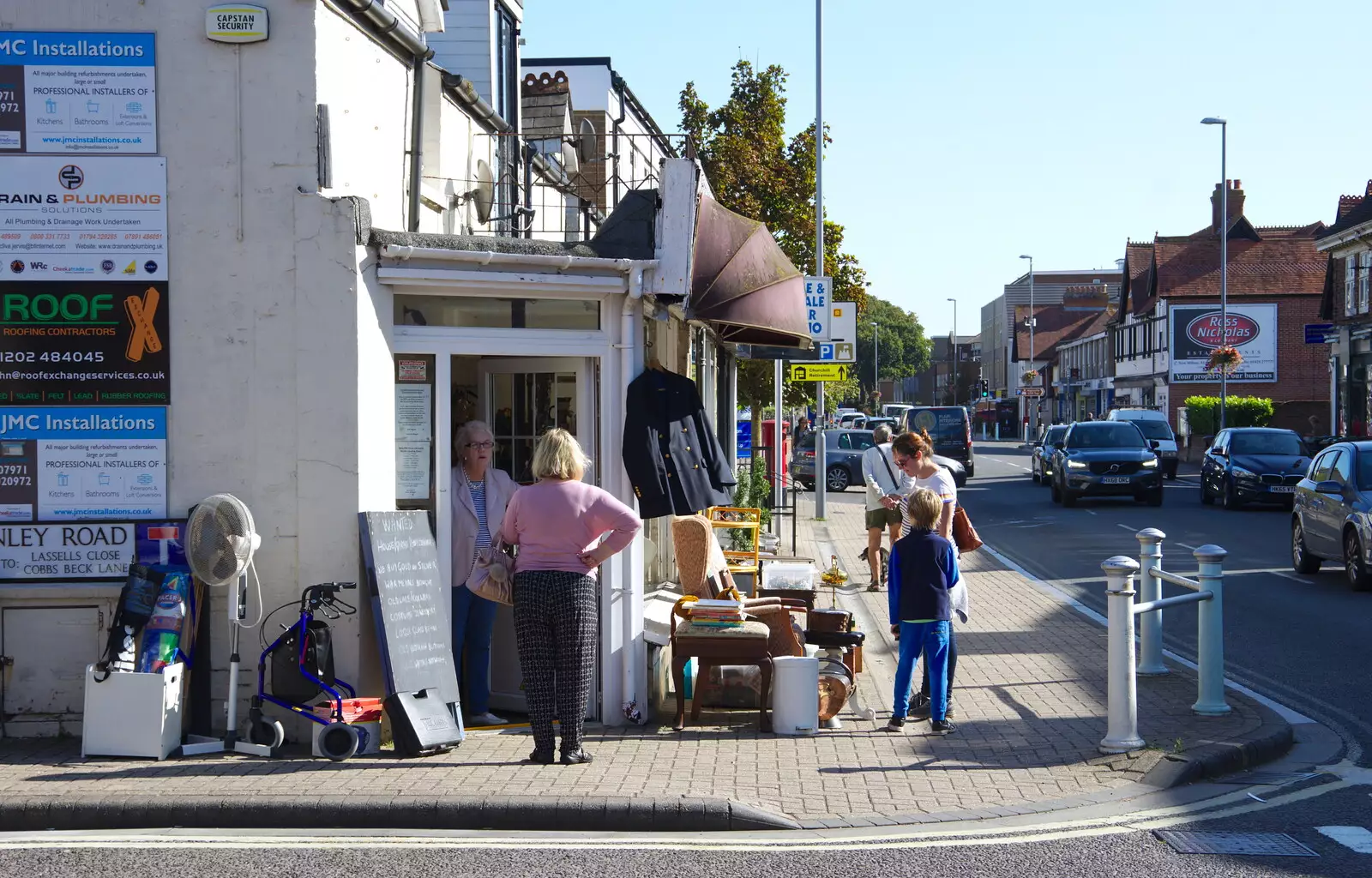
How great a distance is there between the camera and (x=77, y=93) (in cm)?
795

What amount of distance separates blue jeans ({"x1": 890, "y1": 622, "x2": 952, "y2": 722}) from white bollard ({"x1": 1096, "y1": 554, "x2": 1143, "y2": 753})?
98 centimetres

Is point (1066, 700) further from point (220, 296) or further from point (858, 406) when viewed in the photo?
point (858, 406)

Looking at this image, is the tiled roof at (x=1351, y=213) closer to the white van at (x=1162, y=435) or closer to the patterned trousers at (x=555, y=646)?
the white van at (x=1162, y=435)

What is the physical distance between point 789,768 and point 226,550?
10.7ft

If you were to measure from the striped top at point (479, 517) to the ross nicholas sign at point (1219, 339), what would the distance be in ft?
192

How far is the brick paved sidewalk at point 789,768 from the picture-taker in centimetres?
663

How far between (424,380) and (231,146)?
176 centimetres

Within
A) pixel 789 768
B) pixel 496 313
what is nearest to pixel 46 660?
pixel 496 313

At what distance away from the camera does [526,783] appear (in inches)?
271

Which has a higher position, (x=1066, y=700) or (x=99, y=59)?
(x=99, y=59)

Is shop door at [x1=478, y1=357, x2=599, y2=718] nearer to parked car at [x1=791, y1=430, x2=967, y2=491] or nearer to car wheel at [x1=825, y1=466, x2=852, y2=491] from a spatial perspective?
parked car at [x1=791, y1=430, x2=967, y2=491]

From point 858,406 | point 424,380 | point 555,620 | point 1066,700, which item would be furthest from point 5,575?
point 858,406

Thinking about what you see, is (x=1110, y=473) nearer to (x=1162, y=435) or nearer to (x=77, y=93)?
(x=1162, y=435)

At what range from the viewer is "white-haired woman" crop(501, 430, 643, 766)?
7359 millimetres
